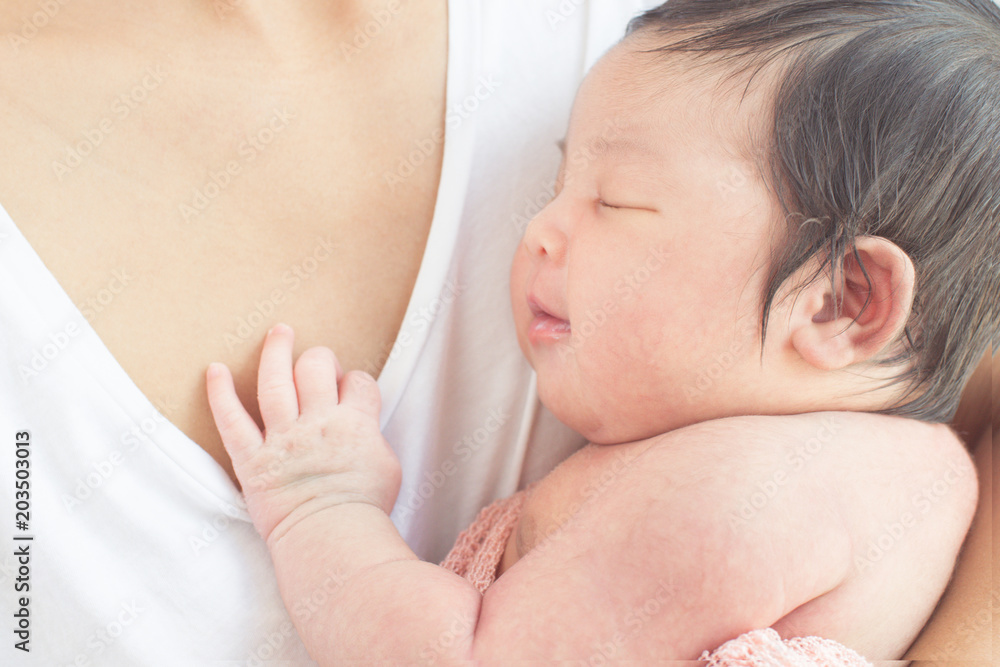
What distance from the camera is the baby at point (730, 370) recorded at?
0.64 meters

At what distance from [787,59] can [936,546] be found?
1.87 feet

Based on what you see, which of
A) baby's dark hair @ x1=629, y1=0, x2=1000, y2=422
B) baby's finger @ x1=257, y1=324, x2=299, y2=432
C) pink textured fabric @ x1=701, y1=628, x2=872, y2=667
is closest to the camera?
pink textured fabric @ x1=701, y1=628, x2=872, y2=667

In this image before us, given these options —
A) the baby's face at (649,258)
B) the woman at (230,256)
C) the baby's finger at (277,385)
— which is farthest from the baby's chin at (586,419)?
the baby's finger at (277,385)

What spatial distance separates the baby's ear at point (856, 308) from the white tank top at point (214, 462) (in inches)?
15.5

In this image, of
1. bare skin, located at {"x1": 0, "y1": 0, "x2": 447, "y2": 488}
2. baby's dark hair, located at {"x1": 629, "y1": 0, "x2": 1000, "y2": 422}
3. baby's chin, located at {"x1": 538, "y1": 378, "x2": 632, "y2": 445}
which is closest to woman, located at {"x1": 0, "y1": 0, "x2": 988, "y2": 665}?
bare skin, located at {"x1": 0, "y1": 0, "x2": 447, "y2": 488}

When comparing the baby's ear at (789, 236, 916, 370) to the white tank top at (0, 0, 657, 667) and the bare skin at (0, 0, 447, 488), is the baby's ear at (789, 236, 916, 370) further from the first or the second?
the bare skin at (0, 0, 447, 488)

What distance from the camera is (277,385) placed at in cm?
83

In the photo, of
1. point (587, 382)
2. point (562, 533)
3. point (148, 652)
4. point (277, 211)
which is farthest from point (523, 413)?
point (148, 652)

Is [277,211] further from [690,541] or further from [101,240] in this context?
[690,541]

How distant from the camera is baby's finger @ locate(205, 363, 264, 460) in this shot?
2.64 feet

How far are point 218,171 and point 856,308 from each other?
790 millimetres

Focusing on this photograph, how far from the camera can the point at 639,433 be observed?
85 cm

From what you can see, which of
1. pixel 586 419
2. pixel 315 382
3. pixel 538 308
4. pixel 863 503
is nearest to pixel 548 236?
pixel 538 308

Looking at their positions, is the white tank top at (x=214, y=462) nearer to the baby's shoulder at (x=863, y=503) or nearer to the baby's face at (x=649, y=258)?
the baby's face at (x=649, y=258)
